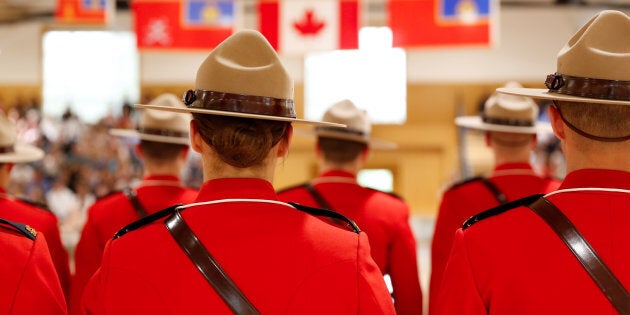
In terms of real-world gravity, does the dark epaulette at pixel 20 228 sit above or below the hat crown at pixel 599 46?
below

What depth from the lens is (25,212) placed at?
10.1 ft

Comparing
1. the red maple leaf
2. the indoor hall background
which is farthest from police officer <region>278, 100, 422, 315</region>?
the indoor hall background

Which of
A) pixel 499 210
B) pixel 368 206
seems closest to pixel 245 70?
pixel 499 210

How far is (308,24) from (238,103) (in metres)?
6.49

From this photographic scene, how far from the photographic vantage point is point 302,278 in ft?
5.45

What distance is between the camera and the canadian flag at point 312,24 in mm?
8102

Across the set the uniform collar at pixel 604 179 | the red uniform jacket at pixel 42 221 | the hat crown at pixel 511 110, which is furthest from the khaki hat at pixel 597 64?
the red uniform jacket at pixel 42 221

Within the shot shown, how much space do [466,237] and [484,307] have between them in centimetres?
16

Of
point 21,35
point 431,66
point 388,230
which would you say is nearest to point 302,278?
point 388,230

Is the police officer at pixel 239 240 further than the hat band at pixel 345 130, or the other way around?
the hat band at pixel 345 130

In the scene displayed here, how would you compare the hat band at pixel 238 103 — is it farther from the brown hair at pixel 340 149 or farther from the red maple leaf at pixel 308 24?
the red maple leaf at pixel 308 24

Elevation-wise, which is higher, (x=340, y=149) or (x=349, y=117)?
(x=349, y=117)

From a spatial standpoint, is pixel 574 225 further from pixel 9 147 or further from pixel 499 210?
pixel 9 147

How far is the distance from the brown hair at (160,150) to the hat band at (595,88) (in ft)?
7.00
